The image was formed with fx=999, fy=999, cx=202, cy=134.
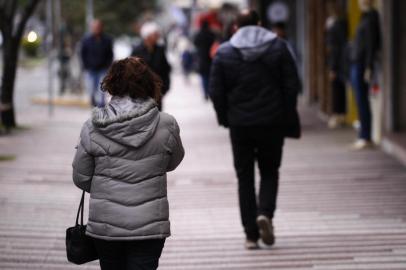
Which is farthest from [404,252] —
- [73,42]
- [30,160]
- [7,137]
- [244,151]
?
[73,42]

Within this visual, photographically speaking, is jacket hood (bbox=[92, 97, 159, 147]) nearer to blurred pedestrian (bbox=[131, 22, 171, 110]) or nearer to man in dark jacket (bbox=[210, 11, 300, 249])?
man in dark jacket (bbox=[210, 11, 300, 249])

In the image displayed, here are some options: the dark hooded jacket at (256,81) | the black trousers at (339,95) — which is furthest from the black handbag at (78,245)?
the black trousers at (339,95)

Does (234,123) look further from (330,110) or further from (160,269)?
(330,110)

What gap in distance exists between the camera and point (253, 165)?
7672 mm

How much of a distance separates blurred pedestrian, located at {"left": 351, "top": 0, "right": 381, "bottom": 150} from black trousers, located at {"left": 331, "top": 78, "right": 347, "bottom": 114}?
2864 millimetres

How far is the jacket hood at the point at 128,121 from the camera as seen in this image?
486 centimetres

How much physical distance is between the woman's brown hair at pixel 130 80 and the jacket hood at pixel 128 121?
0.04 metres

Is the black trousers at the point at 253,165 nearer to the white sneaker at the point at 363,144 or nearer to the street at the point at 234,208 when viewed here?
the street at the point at 234,208

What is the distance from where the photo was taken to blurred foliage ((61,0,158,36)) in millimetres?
35062

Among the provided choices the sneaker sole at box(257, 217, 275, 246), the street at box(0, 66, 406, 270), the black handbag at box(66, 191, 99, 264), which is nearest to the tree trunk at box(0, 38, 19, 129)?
the street at box(0, 66, 406, 270)

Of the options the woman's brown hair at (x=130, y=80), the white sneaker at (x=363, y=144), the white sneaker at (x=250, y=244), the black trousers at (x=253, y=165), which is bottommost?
the white sneaker at (x=363, y=144)

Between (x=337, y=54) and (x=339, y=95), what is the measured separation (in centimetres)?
81

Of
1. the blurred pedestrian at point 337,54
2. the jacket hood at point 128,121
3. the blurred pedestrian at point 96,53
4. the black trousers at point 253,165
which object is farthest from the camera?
the blurred pedestrian at point 96,53

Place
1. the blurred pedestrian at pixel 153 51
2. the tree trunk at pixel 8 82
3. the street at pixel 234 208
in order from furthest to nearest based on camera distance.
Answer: the tree trunk at pixel 8 82 → the blurred pedestrian at pixel 153 51 → the street at pixel 234 208
